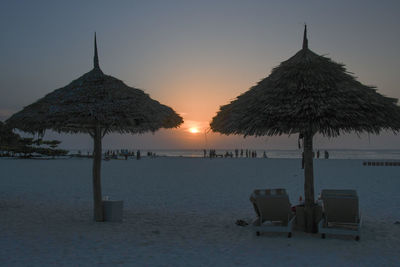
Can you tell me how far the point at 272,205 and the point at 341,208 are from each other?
116 cm

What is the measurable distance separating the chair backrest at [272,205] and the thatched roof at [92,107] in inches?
105

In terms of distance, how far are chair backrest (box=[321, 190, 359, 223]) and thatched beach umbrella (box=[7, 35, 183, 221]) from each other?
3.64 metres

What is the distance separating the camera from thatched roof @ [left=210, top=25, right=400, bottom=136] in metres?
6.17

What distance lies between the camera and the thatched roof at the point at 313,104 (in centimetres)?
617

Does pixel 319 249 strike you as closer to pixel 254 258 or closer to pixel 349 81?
pixel 254 258

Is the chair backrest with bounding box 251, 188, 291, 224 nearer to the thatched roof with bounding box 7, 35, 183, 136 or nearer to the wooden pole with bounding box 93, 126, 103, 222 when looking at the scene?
the thatched roof with bounding box 7, 35, 183, 136

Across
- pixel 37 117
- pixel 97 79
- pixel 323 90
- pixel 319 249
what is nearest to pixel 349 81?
pixel 323 90

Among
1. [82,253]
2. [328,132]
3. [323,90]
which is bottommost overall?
[82,253]

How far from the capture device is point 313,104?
6164mm

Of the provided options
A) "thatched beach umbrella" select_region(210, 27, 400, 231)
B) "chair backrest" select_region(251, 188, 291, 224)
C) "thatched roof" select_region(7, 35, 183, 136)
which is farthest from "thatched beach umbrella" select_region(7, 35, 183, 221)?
"chair backrest" select_region(251, 188, 291, 224)

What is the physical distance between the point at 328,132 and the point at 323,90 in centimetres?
71

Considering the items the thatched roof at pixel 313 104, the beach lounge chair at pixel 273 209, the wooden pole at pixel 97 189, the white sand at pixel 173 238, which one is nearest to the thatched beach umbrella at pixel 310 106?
the thatched roof at pixel 313 104

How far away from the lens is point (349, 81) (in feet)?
21.8

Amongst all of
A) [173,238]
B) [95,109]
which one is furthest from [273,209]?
[95,109]
